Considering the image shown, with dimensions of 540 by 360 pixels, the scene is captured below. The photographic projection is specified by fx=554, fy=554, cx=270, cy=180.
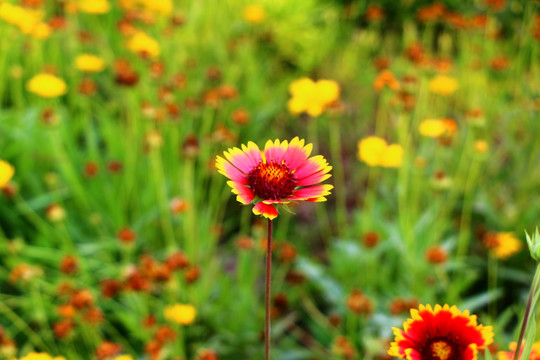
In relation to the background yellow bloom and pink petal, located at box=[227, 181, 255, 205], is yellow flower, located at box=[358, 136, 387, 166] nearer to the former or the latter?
the background yellow bloom

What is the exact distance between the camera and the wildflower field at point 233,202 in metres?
1.22

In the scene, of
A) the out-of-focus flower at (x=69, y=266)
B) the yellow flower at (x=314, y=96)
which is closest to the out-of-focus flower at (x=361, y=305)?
the yellow flower at (x=314, y=96)

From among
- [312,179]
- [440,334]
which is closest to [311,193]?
[312,179]

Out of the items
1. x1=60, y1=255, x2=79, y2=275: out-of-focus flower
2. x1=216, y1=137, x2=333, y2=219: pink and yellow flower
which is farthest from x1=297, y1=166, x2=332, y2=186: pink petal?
x1=60, y1=255, x2=79, y2=275: out-of-focus flower

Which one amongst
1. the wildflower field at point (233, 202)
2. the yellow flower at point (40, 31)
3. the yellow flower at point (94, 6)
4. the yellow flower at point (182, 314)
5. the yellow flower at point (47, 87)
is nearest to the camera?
the yellow flower at point (182, 314)

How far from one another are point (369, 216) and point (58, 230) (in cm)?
84

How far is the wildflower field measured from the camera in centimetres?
122

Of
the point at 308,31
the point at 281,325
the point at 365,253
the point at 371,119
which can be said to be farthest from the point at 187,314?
the point at 308,31

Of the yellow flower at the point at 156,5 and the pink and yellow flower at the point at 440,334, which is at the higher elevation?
the yellow flower at the point at 156,5

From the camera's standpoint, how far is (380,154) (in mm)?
1364

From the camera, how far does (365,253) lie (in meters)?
1.47

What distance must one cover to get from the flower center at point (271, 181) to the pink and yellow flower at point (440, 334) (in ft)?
0.55

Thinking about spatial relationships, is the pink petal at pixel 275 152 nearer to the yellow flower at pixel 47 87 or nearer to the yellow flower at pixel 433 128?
the yellow flower at pixel 433 128

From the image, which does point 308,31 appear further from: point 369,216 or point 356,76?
point 369,216
